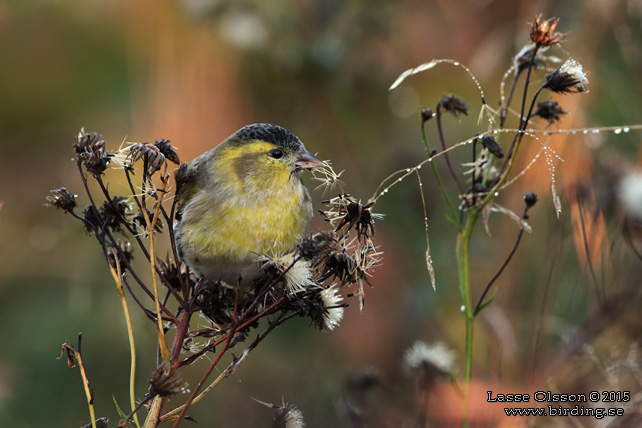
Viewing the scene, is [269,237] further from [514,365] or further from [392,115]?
[392,115]

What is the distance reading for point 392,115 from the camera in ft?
14.3

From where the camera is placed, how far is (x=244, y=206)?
86.7 inches

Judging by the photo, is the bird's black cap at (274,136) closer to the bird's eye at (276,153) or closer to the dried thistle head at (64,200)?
the bird's eye at (276,153)

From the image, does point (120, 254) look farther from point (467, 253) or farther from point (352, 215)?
point (467, 253)

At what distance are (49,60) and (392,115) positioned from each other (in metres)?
3.39

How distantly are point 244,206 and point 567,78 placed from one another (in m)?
1.00

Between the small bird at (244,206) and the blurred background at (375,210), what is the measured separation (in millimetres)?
541

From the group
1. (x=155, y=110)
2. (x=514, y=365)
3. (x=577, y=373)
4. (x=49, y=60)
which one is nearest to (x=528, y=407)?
(x=577, y=373)

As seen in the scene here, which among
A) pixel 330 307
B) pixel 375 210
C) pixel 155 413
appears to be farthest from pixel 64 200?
pixel 375 210

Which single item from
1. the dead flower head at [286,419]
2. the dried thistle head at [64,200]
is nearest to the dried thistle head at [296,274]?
the dead flower head at [286,419]

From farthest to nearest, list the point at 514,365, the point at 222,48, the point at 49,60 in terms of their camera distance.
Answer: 1. the point at 49,60
2. the point at 222,48
3. the point at 514,365

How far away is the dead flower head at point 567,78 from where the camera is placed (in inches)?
64.4

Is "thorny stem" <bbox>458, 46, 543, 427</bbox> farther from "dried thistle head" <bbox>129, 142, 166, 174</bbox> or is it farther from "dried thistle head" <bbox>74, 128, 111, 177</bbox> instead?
"dried thistle head" <bbox>74, 128, 111, 177</bbox>

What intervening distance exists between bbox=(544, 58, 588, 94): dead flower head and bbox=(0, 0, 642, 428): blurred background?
0.77 metres
